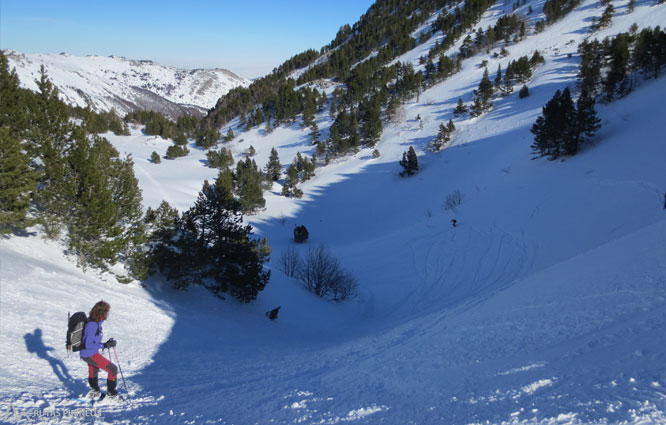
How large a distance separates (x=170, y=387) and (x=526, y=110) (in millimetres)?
57081

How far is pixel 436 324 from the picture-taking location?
11961 mm

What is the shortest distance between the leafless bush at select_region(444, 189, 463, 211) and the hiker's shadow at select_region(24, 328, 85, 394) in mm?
34073

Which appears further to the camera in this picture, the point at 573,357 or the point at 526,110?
the point at 526,110

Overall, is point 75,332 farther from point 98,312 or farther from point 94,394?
point 94,394

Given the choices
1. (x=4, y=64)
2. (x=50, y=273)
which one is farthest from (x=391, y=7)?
(x=50, y=273)

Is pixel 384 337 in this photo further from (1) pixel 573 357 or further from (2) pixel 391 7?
(2) pixel 391 7

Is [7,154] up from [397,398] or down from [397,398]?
up

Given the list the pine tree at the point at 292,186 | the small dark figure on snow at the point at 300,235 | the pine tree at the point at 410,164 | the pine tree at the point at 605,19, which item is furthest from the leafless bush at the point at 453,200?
the pine tree at the point at 605,19

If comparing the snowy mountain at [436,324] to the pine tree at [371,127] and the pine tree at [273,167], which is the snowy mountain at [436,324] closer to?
the pine tree at [273,167]

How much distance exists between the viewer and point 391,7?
144125 millimetres

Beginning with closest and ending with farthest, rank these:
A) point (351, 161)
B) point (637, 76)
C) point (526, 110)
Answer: point (637, 76) < point (526, 110) < point (351, 161)

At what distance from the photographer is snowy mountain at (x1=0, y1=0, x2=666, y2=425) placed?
5297 millimetres

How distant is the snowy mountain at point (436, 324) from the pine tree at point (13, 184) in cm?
120

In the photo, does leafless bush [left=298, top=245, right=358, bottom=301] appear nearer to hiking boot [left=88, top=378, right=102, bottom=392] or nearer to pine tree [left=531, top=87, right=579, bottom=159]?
hiking boot [left=88, top=378, right=102, bottom=392]
